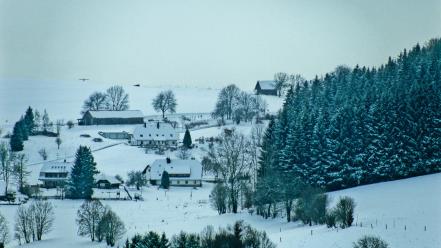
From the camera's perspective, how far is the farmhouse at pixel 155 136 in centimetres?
11394

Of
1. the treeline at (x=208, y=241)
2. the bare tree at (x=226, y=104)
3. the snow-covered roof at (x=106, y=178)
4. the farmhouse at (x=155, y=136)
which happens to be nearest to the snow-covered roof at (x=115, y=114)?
the bare tree at (x=226, y=104)

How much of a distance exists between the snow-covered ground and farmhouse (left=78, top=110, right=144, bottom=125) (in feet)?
158

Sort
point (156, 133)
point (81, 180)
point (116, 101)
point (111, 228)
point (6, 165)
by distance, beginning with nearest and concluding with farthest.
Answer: point (111, 228) → point (81, 180) → point (6, 165) → point (156, 133) → point (116, 101)

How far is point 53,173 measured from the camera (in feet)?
294

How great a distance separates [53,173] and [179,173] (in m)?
16.2

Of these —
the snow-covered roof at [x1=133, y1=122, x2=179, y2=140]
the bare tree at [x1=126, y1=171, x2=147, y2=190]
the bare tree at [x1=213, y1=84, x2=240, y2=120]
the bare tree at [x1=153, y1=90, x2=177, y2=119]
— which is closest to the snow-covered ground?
the bare tree at [x1=126, y1=171, x2=147, y2=190]

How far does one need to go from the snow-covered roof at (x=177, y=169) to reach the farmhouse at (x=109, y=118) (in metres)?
36.3

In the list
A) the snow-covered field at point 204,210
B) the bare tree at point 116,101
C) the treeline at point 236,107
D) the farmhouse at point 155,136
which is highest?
the bare tree at point 116,101

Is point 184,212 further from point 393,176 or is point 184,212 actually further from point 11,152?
point 11,152

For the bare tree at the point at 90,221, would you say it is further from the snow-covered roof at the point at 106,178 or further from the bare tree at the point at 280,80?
the bare tree at the point at 280,80

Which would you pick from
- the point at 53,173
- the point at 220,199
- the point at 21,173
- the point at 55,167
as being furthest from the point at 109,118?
the point at 220,199

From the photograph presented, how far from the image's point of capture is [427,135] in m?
69.2

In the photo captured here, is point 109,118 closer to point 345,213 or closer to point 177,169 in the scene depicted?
point 177,169

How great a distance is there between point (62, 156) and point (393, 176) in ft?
170
